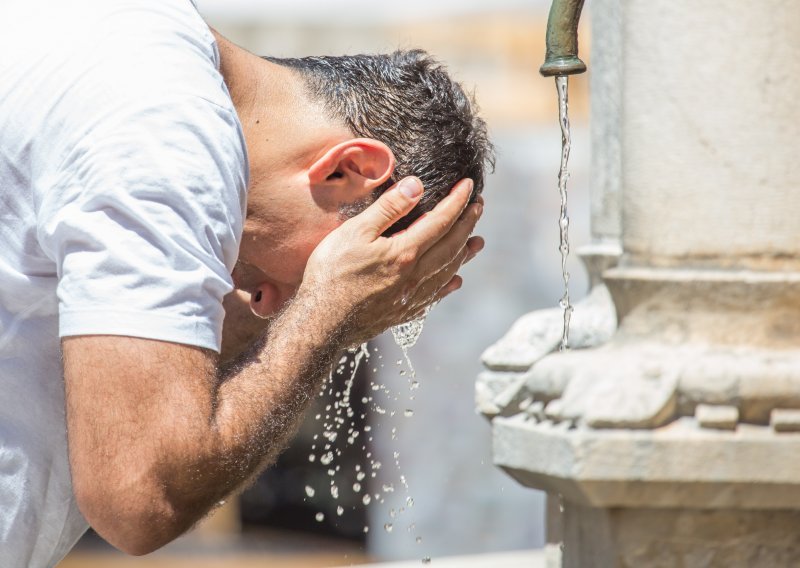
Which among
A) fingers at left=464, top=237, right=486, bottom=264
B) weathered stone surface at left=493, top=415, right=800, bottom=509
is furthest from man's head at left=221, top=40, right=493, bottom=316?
weathered stone surface at left=493, top=415, right=800, bottom=509

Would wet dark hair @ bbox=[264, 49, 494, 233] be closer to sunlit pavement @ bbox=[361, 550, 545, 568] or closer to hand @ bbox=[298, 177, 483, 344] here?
hand @ bbox=[298, 177, 483, 344]

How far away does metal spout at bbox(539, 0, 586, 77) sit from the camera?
6.33ft

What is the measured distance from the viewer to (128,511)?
6.02ft

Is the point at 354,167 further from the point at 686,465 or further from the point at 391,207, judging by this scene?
the point at 686,465

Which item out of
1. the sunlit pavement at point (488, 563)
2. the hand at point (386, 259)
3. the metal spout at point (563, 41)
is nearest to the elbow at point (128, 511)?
the hand at point (386, 259)

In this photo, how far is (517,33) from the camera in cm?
633

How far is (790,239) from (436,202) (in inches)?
35.9

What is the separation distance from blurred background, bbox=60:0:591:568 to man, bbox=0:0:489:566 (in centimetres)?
371

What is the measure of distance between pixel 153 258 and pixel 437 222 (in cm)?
71

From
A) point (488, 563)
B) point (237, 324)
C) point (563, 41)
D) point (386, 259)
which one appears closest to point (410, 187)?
point (386, 259)

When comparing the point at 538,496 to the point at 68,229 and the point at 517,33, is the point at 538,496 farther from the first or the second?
the point at 68,229

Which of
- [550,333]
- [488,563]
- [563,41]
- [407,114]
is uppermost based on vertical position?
[563,41]

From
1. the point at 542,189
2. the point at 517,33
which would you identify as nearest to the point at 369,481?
the point at 542,189

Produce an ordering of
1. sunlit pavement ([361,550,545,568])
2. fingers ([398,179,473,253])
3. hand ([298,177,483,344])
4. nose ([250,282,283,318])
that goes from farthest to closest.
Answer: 1. sunlit pavement ([361,550,545,568])
2. nose ([250,282,283,318])
3. fingers ([398,179,473,253])
4. hand ([298,177,483,344])
